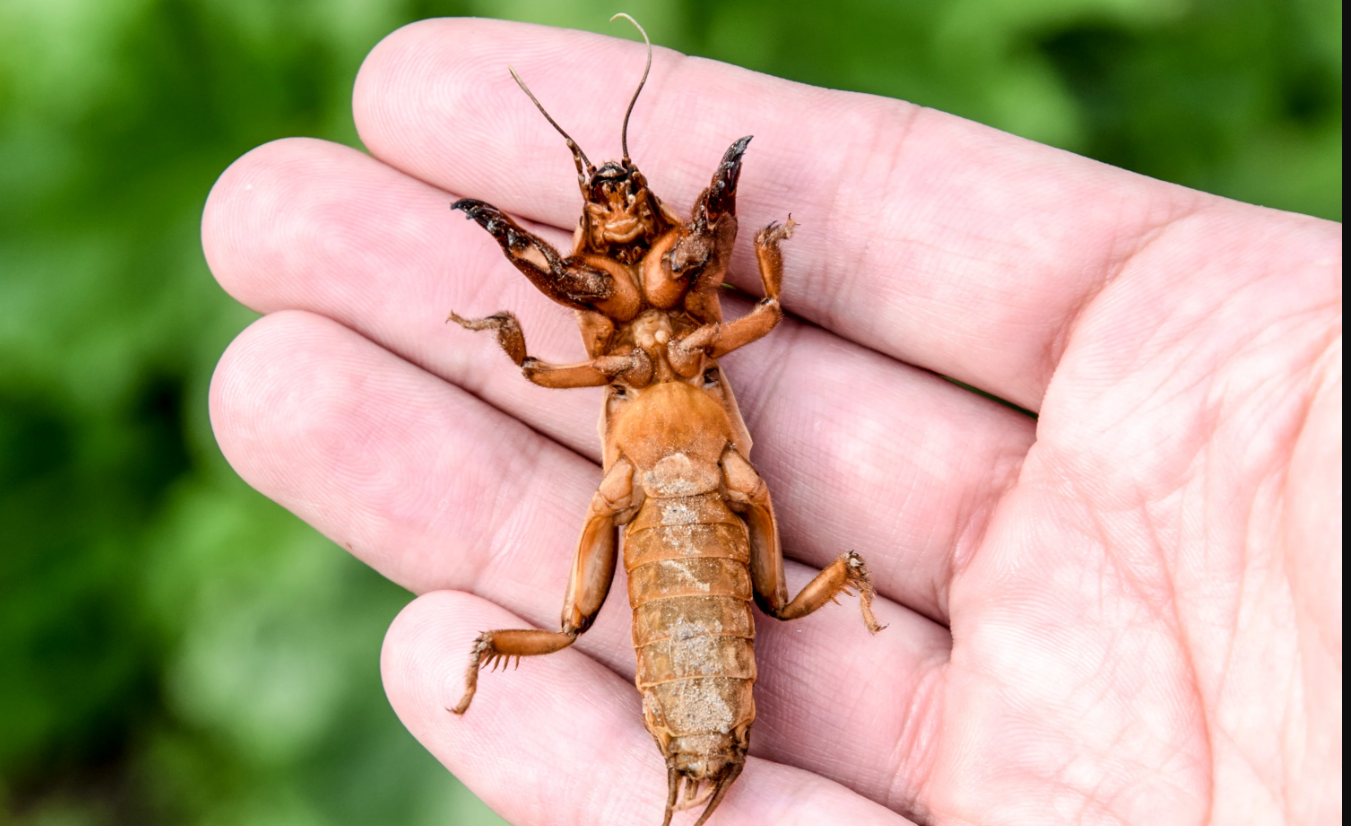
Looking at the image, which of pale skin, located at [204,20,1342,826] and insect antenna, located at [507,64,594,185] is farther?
insect antenna, located at [507,64,594,185]

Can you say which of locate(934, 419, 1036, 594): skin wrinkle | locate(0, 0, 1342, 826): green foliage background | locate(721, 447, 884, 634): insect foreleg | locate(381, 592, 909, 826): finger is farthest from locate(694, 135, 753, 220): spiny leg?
locate(381, 592, 909, 826): finger

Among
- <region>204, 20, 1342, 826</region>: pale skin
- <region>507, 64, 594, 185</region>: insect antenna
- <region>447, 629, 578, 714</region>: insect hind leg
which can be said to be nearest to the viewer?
<region>204, 20, 1342, 826</region>: pale skin

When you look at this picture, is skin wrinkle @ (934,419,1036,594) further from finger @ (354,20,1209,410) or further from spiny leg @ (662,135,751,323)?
spiny leg @ (662,135,751,323)

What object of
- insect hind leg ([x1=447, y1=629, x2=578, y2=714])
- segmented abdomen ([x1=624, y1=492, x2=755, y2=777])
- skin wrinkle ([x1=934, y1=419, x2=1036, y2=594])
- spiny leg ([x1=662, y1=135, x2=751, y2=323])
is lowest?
insect hind leg ([x1=447, y1=629, x2=578, y2=714])

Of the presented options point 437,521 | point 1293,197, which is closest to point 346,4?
point 437,521

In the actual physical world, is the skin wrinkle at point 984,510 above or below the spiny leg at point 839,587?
above

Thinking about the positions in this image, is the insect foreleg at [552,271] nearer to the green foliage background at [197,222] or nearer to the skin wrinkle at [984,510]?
the green foliage background at [197,222]

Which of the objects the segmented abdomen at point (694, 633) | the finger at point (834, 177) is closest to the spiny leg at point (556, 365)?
the segmented abdomen at point (694, 633)
